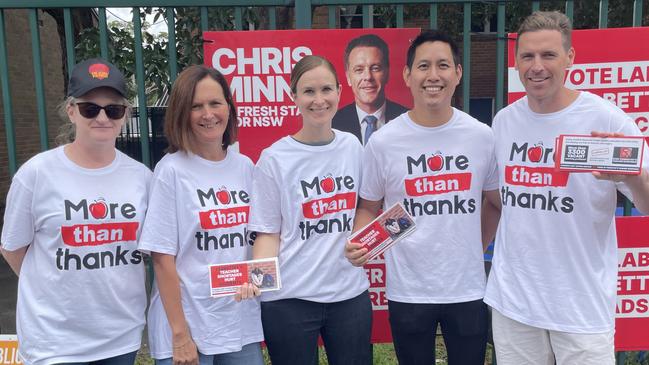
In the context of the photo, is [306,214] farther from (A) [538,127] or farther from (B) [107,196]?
(A) [538,127]

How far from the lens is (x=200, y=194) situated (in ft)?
7.46

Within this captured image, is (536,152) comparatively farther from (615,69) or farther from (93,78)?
(93,78)

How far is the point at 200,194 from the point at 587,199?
5.51 ft

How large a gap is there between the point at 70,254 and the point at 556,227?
6.81 feet

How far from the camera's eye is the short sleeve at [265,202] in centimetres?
239

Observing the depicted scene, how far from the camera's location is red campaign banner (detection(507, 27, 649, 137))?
9.71 ft

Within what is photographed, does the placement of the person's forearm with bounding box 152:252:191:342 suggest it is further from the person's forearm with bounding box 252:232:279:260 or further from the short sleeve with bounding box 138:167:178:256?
the person's forearm with bounding box 252:232:279:260

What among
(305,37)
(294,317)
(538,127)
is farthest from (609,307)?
(305,37)

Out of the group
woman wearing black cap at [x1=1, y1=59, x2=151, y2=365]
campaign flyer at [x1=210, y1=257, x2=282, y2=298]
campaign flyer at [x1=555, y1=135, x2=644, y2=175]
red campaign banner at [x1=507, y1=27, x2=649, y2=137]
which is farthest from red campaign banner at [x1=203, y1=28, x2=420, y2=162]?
campaign flyer at [x1=555, y1=135, x2=644, y2=175]

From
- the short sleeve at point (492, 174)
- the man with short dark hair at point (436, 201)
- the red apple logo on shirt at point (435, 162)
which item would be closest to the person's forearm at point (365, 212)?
the man with short dark hair at point (436, 201)

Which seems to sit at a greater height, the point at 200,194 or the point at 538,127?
the point at 538,127

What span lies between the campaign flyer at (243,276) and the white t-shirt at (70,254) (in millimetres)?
398

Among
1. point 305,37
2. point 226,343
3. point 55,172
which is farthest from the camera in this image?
point 305,37

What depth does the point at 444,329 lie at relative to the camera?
99.5 inches
